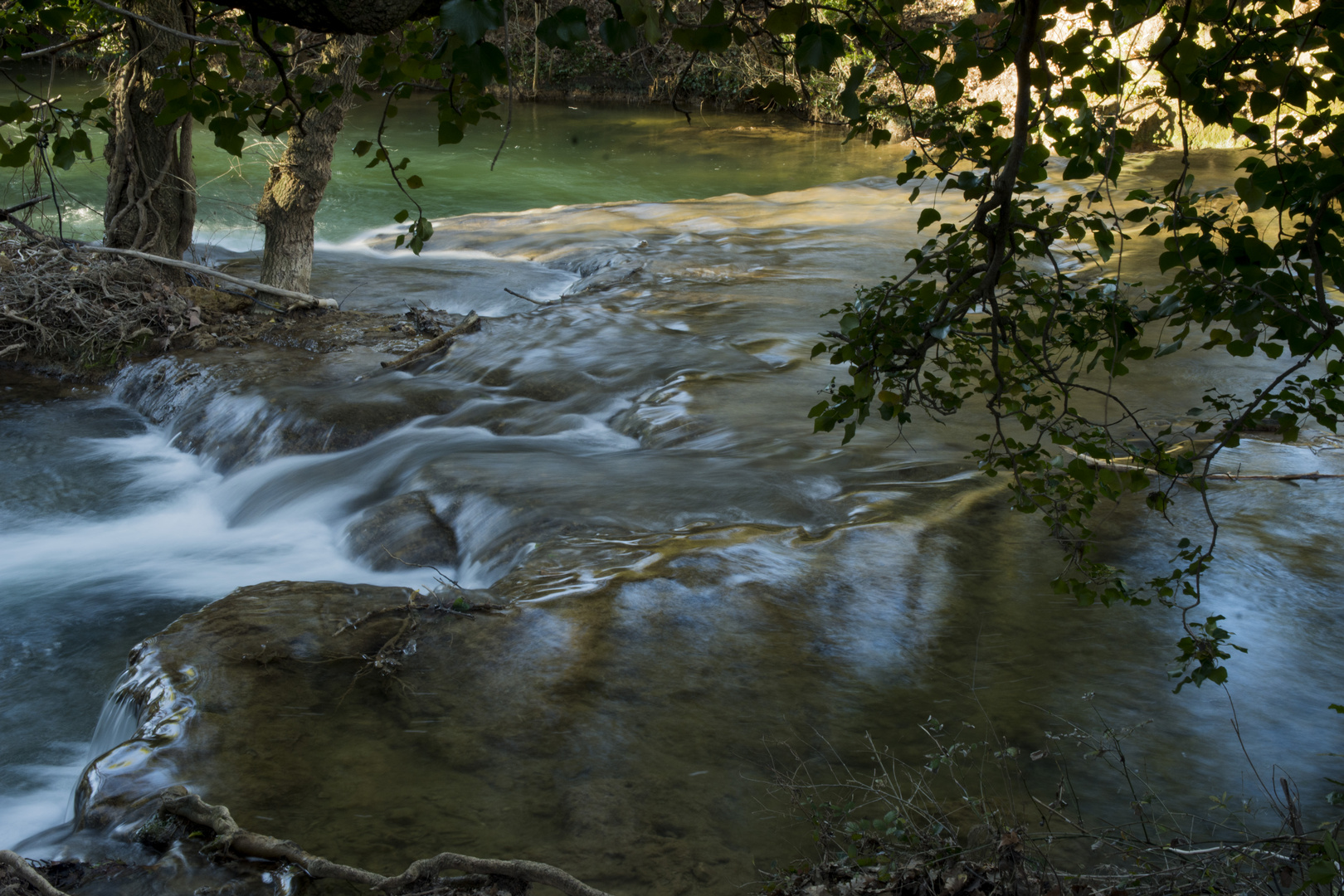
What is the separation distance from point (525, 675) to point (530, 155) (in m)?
17.8

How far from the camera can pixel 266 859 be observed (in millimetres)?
2867

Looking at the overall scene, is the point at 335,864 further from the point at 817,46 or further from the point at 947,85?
the point at 947,85

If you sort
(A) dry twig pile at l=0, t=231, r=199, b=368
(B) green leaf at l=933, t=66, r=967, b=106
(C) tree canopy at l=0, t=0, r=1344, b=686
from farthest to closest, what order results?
(A) dry twig pile at l=0, t=231, r=199, b=368
(B) green leaf at l=933, t=66, r=967, b=106
(C) tree canopy at l=0, t=0, r=1344, b=686

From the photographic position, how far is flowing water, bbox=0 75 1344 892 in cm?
329

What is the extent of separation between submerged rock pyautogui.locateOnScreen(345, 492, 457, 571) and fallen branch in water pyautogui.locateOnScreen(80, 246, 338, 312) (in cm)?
420

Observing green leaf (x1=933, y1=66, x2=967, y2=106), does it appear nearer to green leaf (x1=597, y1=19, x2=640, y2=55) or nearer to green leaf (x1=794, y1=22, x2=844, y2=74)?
green leaf (x1=794, y1=22, x2=844, y2=74)

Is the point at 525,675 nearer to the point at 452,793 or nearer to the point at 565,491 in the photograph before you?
the point at 452,793

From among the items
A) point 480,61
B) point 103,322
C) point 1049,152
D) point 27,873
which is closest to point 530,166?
point 103,322

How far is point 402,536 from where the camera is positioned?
5582 millimetres

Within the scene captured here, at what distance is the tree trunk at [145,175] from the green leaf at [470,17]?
26.0 feet

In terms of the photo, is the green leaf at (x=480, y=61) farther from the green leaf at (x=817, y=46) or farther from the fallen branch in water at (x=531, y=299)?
the fallen branch in water at (x=531, y=299)

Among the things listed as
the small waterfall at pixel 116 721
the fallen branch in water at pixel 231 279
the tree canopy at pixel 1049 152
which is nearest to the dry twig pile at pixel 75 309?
the fallen branch in water at pixel 231 279

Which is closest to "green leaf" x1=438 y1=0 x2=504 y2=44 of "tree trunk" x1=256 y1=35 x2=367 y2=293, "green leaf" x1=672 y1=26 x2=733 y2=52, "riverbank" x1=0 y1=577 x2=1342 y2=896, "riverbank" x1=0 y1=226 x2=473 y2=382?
"green leaf" x1=672 y1=26 x2=733 y2=52

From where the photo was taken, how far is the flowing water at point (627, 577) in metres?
3.29
